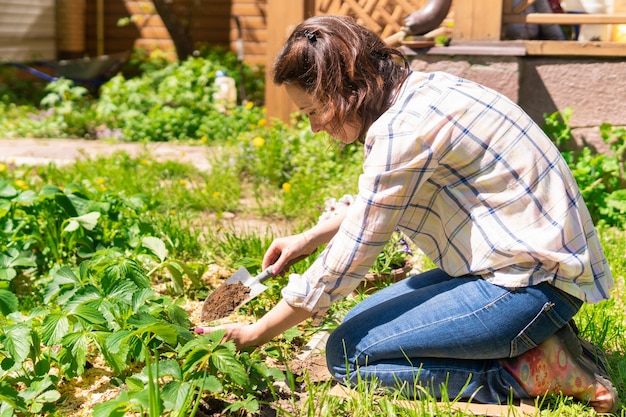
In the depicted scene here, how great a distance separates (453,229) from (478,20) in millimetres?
2830

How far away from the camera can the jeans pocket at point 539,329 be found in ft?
7.23

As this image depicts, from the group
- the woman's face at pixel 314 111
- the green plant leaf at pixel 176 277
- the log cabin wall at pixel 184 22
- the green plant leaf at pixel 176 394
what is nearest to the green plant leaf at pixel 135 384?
the green plant leaf at pixel 176 394

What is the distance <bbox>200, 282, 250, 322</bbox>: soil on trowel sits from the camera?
2777 millimetres

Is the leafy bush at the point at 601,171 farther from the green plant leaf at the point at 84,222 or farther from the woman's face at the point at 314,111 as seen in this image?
the green plant leaf at the point at 84,222

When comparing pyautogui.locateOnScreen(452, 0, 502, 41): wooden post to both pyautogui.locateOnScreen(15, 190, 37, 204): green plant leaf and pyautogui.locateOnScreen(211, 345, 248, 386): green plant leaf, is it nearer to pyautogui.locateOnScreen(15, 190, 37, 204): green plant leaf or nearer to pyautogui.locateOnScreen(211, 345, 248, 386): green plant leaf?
pyautogui.locateOnScreen(15, 190, 37, 204): green plant leaf

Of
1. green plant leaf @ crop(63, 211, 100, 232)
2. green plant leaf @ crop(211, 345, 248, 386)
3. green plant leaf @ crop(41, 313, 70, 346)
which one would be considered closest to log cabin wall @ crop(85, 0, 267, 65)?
green plant leaf @ crop(63, 211, 100, 232)

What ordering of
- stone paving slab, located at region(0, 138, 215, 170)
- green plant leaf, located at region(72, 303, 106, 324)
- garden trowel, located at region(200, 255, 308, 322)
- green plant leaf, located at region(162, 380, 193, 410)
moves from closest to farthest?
green plant leaf, located at region(162, 380, 193, 410)
green plant leaf, located at region(72, 303, 106, 324)
garden trowel, located at region(200, 255, 308, 322)
stone paving slab, located at region(0, 138, 215, 170)

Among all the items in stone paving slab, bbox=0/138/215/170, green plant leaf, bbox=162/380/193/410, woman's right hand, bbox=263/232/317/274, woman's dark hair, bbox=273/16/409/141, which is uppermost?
woman's dark hair, bbox=273/16/409/141

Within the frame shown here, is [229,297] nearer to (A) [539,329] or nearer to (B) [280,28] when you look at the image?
(A) [539,329]

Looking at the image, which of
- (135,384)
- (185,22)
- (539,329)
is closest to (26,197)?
(135,384)

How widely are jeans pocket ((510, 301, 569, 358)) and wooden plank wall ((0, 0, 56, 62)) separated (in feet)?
35.4

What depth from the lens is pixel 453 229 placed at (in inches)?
88.6

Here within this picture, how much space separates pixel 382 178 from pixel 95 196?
2044 millimetres

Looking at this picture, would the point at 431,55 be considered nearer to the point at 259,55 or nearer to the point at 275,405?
the point at 275,405
